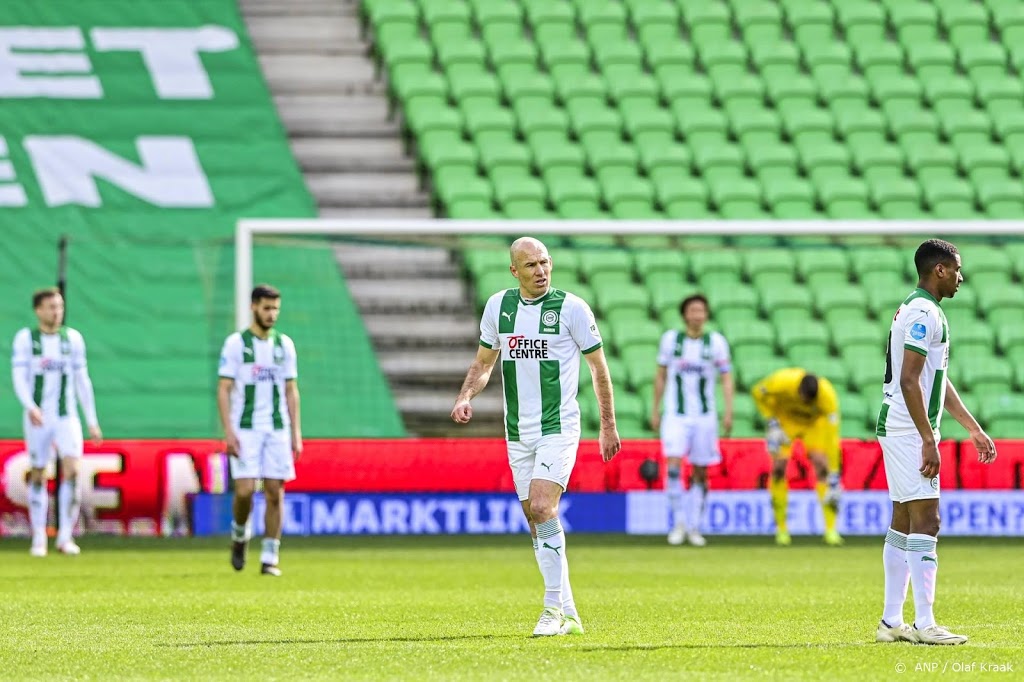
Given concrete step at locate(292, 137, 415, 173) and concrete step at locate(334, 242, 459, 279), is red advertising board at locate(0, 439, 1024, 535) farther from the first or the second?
concrete step at locate(292, 137, 415, 173)

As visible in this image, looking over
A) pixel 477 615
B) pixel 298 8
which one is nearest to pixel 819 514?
pixel 477 615

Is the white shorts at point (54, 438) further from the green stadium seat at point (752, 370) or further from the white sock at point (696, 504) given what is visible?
the green stadium seat at point (752, 370)

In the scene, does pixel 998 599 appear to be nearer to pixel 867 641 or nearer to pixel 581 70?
pixel 867 641

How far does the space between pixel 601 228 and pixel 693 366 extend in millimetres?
1965

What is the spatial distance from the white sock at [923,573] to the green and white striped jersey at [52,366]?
952cm

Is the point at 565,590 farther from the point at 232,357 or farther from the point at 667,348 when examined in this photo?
the point at 667,348

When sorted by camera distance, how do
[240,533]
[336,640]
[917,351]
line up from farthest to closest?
[240,533], [336,640], [917,351]

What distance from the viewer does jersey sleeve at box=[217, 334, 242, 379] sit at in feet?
41.6

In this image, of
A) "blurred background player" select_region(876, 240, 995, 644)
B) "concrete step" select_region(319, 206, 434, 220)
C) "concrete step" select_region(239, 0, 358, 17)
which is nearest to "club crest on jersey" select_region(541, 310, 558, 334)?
"blurred background player" select_region(876, 240, 995, 644)

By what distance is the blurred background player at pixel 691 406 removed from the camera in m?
16.5

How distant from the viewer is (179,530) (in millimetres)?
17250

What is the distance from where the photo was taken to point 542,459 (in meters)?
8.40

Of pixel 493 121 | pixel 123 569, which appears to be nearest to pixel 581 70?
pixel 493 121

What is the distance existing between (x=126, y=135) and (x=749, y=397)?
338 inches
